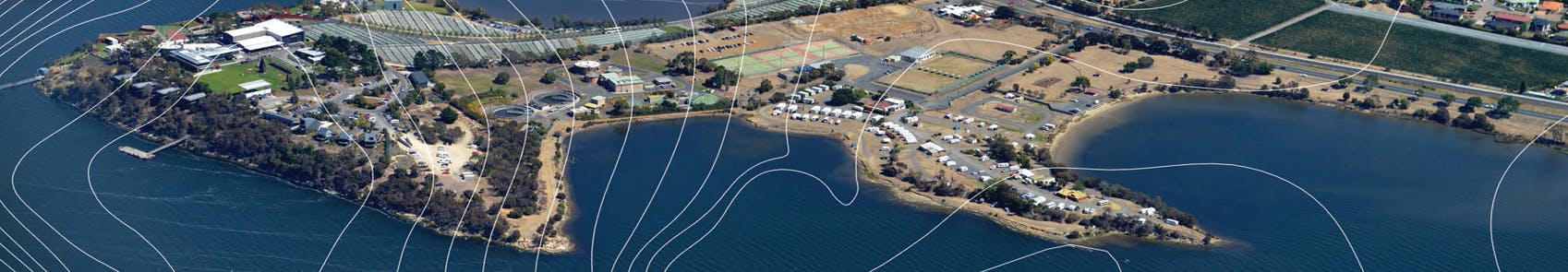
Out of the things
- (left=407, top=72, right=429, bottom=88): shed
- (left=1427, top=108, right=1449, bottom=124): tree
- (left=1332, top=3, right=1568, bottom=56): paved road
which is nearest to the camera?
(left=1427, top=108, right=1449, bottom=124): tree

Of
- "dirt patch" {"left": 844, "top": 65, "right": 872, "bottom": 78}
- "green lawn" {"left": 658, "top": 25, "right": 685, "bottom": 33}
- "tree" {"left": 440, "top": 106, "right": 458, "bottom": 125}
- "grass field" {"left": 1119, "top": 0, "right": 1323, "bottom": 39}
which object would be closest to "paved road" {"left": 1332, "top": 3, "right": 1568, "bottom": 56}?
"grass field" {"left": 1119, "top": 0, "right": 1323, "bottom": 39}

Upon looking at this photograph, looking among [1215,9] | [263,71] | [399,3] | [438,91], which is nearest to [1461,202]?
[1215,9]

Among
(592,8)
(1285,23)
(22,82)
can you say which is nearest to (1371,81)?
(1285,23)

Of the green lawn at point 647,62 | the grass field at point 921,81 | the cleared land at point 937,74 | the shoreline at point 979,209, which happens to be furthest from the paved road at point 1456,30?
the green lawn at point 647,62

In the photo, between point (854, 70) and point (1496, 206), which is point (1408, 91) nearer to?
point (1496, 206)

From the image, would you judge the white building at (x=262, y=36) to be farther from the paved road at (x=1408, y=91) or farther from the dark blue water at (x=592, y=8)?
the paved road at (x=1408, y=91)

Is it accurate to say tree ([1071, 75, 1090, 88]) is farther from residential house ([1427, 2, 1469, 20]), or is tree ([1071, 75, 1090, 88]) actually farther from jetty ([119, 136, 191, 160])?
jetty ([119, 136, 191, 160])

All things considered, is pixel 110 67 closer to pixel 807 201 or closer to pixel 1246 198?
pixel 807 201
